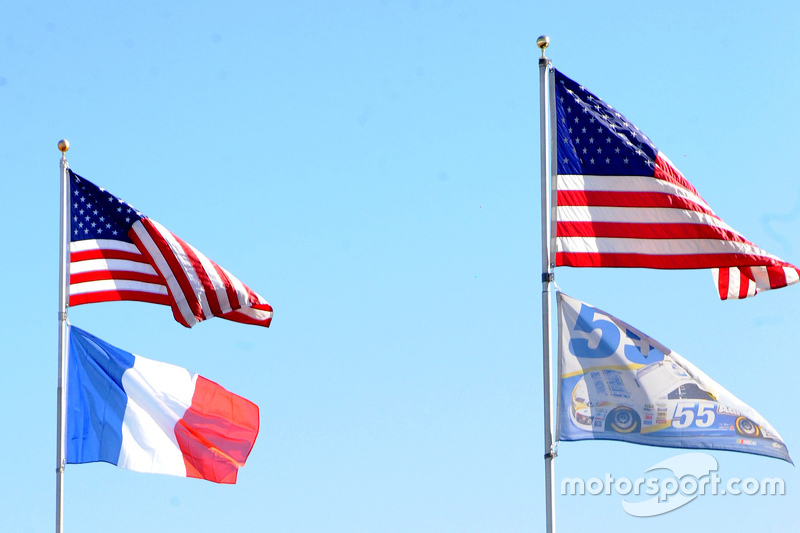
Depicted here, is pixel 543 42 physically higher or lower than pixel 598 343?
higher

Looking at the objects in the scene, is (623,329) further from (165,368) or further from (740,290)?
(165,368)

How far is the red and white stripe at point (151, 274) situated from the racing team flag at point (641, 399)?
22.2ft

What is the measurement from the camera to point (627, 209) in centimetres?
2261

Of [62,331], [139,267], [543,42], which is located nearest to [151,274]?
[139,267]

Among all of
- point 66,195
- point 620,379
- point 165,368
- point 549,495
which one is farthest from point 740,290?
point 66,195

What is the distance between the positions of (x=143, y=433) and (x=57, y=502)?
6.58 ft

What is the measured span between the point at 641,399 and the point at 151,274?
382 inches

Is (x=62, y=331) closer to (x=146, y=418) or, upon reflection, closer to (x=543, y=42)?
(x=146, y=418)

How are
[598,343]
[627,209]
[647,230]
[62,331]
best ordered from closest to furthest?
[598,343]
[647,230]
[627,209]
[62,331]

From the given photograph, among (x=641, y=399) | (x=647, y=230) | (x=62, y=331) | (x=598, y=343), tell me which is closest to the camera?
(x=641, y=399)

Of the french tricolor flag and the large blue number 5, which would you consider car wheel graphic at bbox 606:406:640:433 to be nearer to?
the large blue number 5

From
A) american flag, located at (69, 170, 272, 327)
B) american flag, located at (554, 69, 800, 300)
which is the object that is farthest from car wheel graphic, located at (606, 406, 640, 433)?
american flag, located at (69, 170, 272, 327)

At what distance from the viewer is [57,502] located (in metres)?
23.0

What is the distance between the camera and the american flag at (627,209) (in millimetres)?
22312
